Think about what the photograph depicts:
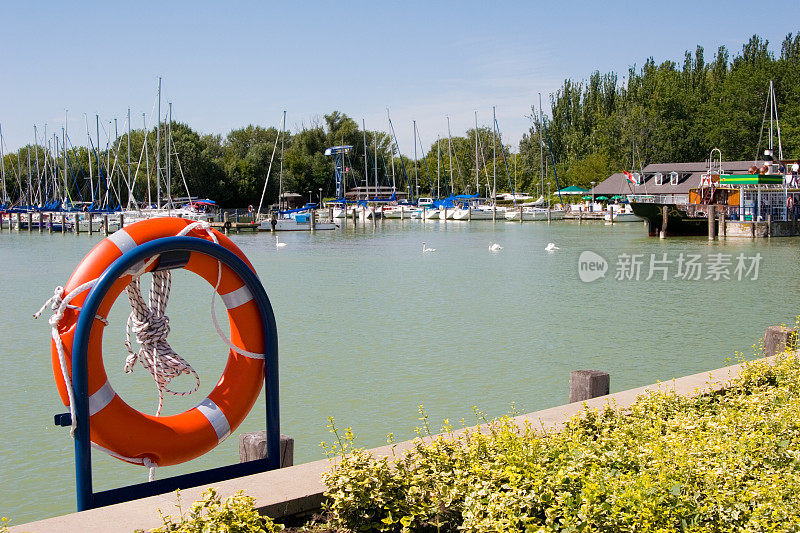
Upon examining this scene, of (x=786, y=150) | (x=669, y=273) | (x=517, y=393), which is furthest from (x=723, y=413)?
(x=786, y=150)

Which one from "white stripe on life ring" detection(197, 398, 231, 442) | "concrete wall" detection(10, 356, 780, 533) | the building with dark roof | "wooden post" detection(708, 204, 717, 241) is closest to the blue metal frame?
"white stripe on life ring" detection(197, 398, 231, 442)

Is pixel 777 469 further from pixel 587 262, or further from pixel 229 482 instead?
pixel 587 262

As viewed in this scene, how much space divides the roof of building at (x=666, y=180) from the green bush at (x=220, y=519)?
6507 cm

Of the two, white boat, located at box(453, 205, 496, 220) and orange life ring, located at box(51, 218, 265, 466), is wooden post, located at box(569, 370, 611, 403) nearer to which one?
orange life ring, located at box(51, 218, 265, 466)

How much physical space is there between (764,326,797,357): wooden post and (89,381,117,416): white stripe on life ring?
625cm

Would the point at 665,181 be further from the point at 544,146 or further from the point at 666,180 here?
the point at 544,146

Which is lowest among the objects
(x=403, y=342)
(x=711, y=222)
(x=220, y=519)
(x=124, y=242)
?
(x=403, y=342)

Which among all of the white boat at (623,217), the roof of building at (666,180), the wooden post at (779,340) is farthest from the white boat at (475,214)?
the wooden post at (779,340)

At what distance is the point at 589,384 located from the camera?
256 inches

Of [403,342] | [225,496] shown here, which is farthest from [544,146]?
[225,496]

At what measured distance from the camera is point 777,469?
4.18 meters

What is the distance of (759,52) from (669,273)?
2708 inches

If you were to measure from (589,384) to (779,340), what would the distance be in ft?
9.51

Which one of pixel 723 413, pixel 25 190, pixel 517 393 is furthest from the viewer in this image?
pixel 25 190
